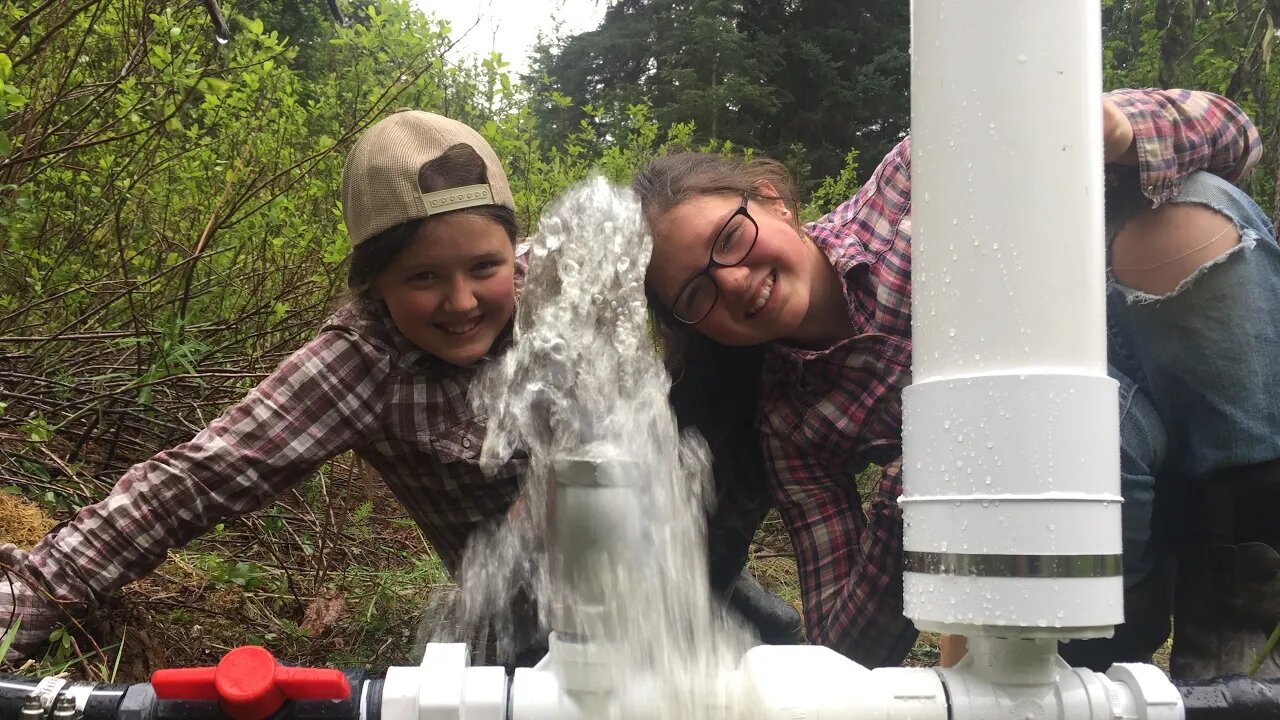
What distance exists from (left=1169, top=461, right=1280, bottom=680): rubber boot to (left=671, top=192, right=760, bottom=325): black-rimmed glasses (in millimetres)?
947

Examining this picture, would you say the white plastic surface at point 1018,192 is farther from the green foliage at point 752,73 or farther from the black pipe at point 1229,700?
the green foliage at point 752,73

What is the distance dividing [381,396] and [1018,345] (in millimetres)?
1476

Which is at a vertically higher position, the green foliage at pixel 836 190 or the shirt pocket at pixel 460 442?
the green foliage at pixel 836 190

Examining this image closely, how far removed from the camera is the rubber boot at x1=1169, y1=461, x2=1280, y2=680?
1657 millimetres

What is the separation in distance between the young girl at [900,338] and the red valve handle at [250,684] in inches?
42.1

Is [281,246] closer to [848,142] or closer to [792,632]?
[792,632]

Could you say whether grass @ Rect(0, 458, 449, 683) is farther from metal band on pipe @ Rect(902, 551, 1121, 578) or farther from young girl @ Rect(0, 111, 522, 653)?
metal band on pipe @ Rect(902, 551, 1121, 578)

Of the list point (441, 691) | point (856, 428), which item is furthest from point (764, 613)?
point (441, 691)

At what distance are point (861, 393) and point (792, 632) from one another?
3.18 ft

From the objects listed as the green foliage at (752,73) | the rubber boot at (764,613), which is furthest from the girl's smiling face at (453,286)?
the green foliage at (752,73)

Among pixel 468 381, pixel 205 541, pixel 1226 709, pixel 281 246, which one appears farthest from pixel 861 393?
pixel 281 246

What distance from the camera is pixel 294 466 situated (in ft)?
6.27

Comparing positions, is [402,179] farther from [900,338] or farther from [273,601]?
[273,601]

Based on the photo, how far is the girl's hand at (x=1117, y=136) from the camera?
160cm
